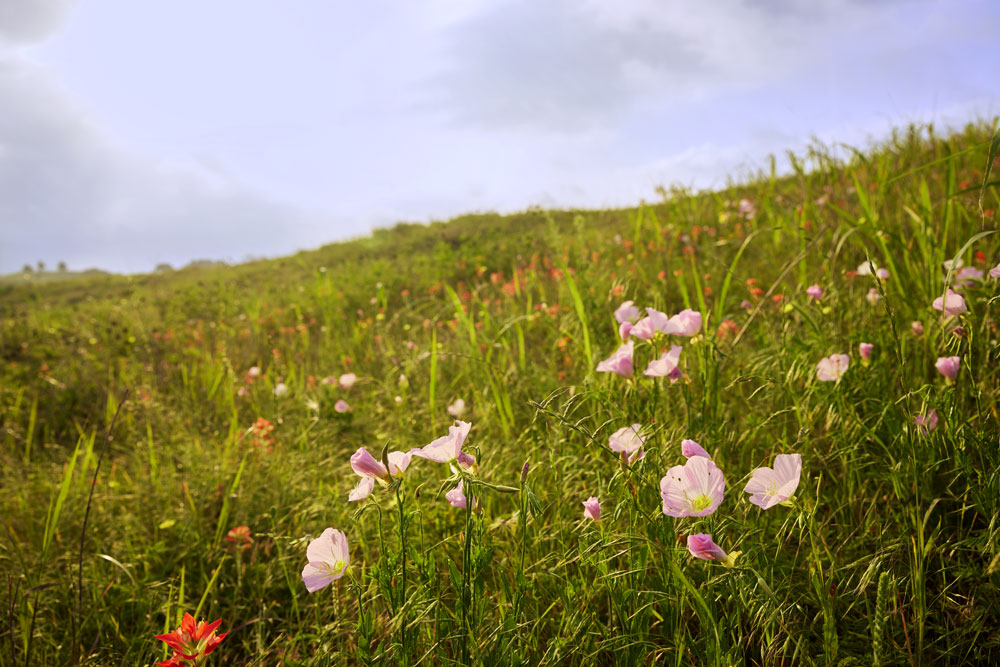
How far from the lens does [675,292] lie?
136 inches

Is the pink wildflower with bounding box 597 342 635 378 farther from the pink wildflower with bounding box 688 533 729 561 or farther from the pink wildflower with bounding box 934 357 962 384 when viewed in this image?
the pink wildflower with bounding box 934 357 962 384

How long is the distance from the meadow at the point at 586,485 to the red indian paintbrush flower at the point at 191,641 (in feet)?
0.04

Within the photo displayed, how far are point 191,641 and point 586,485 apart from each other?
111 cm

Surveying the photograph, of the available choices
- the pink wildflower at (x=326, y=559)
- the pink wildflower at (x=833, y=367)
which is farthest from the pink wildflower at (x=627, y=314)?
the pink wildflower at (x=326, y=559)

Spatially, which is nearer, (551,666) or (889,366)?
(551,666)

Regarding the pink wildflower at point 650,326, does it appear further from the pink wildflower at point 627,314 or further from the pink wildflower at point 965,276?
the pink wildflower at point 965,276

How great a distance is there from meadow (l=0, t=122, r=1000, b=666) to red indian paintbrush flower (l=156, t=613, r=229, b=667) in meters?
0.01

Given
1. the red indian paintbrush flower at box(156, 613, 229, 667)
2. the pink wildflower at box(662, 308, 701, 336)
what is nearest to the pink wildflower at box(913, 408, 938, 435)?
the pink wildflower at box(662, 308, 701, 336)

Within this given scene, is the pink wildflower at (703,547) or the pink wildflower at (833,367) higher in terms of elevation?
the pink wildflower at (833,367)

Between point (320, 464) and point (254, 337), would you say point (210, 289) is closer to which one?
point (254, 337)

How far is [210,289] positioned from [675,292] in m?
6.92

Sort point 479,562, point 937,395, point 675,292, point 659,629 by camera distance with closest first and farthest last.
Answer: point 479,562 < point 659,629 < point 937,395 < point 675,292

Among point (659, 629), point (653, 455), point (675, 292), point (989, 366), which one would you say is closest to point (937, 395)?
point (989, 366)

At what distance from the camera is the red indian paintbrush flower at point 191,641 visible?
90cm
